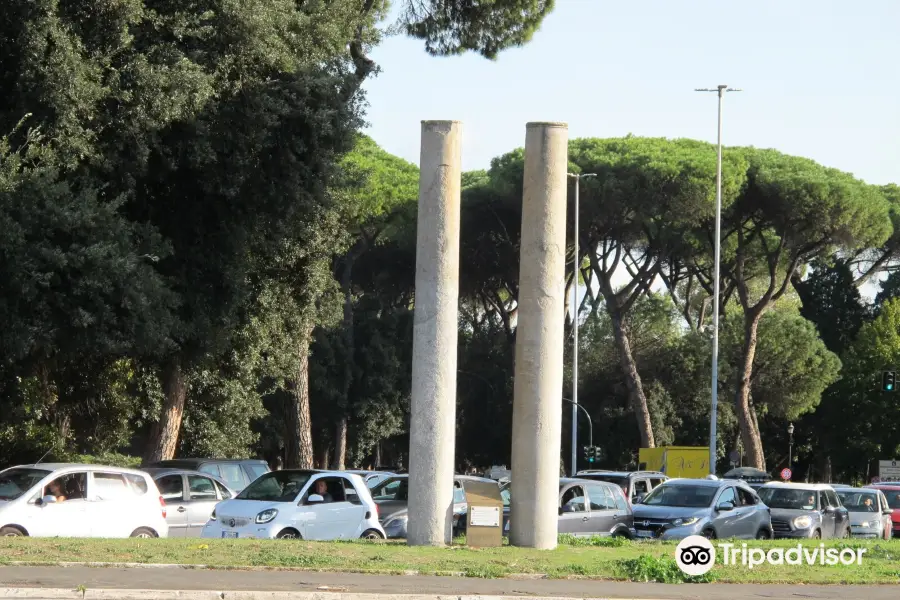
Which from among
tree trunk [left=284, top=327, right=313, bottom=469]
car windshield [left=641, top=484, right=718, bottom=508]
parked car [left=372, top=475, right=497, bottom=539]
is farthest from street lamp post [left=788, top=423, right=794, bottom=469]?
parked car [left=372, top=475, right=497, bottom=539]

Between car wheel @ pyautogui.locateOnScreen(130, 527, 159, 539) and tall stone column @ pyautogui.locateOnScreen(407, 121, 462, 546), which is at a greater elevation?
tall stone column @ pyautogui.locateOnScreen(407, 121, 462, 546)

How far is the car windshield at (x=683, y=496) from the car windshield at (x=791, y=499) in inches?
127

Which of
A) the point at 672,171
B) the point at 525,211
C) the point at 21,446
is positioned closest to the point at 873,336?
the point at 672,171

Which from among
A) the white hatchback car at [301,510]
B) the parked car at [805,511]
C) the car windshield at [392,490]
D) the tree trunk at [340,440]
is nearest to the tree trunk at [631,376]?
the tree trunk at [340,440]

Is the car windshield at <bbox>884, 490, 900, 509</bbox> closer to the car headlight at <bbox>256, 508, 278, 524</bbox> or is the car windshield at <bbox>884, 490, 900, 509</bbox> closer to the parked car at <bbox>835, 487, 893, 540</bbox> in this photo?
the parked car at <bbox>835, 487, 893, 540</bbox>

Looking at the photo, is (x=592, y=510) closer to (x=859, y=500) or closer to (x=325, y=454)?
(x=859, y=500)

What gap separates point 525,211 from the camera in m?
17.5

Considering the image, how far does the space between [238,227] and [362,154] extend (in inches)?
1314

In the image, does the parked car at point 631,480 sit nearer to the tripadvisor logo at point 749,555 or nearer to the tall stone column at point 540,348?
the tripadvisor logo at point 749,555

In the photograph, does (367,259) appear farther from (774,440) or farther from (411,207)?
(774,440)

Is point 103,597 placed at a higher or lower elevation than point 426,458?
lower

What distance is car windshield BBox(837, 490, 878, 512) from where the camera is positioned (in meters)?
29.3

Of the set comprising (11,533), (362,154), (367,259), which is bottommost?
(11,533)

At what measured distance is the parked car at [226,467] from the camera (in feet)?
80.7
